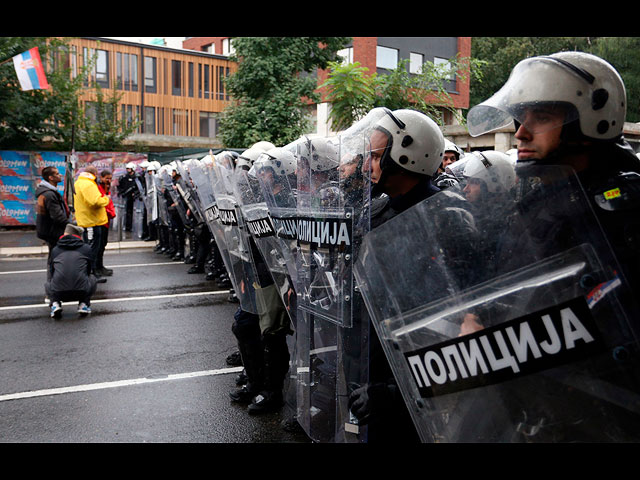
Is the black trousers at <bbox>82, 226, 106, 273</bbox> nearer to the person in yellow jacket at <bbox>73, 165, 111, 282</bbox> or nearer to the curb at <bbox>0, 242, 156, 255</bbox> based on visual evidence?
the person in yellow jacket at <bbox>73, 165, 111, 282</bbox>

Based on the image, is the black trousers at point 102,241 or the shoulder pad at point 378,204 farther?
the black trousers at point 102,241

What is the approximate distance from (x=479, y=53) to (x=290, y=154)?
1515 inches

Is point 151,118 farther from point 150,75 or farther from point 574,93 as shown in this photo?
point 574,93

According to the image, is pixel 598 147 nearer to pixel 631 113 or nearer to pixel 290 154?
pixel 290 154

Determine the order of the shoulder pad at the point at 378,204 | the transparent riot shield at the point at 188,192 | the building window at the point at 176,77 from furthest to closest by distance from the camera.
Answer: the building window at the point at 176,77 → the transparent riot shield at the point at 188,192 → the shoulder pad at the point at 378,204

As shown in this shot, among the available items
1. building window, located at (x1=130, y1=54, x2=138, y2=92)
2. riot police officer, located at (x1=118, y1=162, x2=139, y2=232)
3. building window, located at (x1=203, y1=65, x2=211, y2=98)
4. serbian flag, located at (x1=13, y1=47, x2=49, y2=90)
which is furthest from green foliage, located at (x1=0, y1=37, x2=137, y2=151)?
building window, located at (x1=203, y1=65, x2=211, y2=98)

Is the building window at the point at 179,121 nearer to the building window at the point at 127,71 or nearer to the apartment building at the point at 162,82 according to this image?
the apartment building at the point at 162,82

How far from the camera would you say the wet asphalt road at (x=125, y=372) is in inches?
161

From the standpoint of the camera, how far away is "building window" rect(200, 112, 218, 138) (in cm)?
4488

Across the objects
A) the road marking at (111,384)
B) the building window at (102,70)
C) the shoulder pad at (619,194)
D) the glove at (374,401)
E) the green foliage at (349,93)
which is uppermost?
the building window at (102,70)

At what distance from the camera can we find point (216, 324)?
7.10m

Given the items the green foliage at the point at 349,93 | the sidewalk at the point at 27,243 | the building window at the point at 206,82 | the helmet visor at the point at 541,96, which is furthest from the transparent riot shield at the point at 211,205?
the building window at the point at 206,82

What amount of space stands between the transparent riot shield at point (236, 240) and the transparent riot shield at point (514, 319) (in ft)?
8.21
